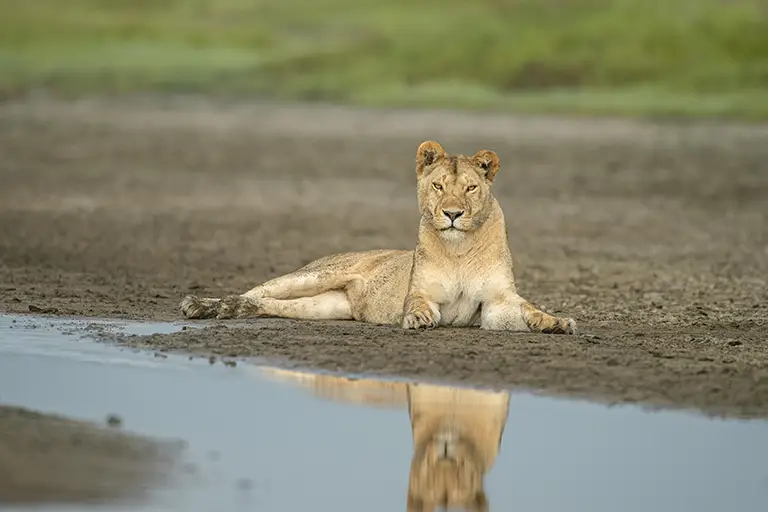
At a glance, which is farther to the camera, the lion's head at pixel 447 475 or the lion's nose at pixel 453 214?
the lion's nose at pixel 453 214

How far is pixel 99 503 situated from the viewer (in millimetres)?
6824

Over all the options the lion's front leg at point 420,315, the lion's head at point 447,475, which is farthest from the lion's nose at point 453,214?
the lion's head at point 447,475

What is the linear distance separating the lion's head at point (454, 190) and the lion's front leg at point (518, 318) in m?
0.47

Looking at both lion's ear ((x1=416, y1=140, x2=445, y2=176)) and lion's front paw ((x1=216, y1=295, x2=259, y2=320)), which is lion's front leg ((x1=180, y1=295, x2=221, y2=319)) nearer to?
lion's front paw ((x1=216, y1=295, x2=259, y2=320))

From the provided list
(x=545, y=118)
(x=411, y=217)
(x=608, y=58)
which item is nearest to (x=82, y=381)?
(x=411, y=217)

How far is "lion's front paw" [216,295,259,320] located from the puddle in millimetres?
1595

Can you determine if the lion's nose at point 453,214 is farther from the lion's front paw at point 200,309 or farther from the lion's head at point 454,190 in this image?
the lion's front paw at point 200,309

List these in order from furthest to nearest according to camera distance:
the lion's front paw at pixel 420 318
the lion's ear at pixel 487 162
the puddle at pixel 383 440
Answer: the lion's ear at pixel 487 162
the lion's front paw at pixel 420 318
the puddle at pixel 383 440

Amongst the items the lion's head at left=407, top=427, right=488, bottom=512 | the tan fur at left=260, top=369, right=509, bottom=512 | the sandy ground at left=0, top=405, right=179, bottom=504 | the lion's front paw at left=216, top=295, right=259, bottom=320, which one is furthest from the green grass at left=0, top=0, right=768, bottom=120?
the sandy ground at left=0, top=405, right=179, bottom=504

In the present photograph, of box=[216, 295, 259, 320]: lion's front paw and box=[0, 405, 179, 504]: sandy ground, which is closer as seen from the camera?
box=[0, 405, 179, 504]: sandy ground

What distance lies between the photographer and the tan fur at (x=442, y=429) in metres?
7.18

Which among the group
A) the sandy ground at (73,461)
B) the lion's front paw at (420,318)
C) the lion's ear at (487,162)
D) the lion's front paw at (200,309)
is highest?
the lion's ear at (487,162)

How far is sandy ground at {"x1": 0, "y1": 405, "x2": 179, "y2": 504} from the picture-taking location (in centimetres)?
695

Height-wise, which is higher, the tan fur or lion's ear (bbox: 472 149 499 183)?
lion's ear (bbox: 472 149 499 183)
